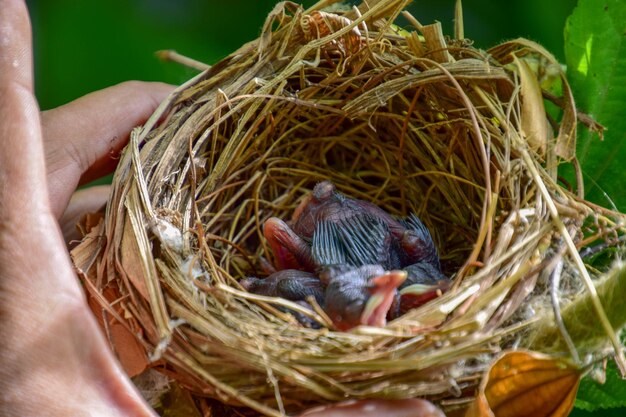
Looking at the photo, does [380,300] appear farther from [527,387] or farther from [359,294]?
[527,387]

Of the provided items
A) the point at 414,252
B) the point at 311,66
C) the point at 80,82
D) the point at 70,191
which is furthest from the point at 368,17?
the point at 80,82

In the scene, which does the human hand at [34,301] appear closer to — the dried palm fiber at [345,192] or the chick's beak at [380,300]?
the dried palm fiber at [345,192]

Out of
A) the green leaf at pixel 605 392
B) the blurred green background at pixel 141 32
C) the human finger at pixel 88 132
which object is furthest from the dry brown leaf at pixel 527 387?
the blurred green background at pixel 141 32

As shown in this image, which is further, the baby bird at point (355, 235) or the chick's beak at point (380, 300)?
the baby bird at point (355, 235)

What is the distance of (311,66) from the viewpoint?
3.22 ft

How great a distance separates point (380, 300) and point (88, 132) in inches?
21.3

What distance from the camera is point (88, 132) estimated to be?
3.30 feet

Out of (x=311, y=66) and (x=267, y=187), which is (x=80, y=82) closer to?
(x=267, y=187)

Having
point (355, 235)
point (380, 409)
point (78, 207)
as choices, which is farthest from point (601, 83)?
point (78, 207)

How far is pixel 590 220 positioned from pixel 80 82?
1.07 meters

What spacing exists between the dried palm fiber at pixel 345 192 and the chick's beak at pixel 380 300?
3 centimetres

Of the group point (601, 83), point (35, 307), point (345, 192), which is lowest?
point (345, 192)

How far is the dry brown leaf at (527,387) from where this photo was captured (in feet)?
2.17

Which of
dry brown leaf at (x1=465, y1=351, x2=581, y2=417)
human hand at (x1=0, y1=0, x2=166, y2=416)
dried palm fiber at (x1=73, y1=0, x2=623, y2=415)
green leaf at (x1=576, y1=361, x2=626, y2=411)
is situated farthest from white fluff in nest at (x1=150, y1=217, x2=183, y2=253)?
green leaf at (x1=576, y1=361, x2=626, y2=411)
